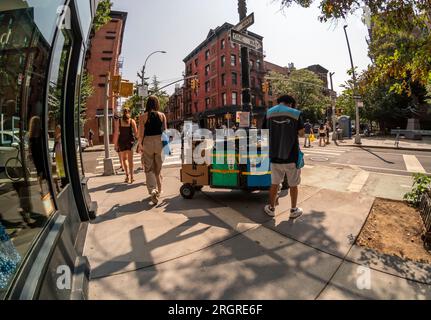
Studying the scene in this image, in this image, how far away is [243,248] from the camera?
9.14ft

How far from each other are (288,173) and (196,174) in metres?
1.71

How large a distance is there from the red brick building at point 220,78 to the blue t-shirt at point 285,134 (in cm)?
3454

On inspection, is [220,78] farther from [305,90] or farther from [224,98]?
[305,90]

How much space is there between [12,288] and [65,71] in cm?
271

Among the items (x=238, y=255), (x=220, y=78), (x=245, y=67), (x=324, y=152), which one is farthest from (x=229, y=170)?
(x=220, y=78)

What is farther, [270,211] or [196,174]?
[196,174]

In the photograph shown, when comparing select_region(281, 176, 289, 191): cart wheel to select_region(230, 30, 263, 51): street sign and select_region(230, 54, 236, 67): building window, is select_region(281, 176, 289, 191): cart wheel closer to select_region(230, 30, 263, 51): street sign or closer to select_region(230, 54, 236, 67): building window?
select_region(230, 30, 263, 51): street sign

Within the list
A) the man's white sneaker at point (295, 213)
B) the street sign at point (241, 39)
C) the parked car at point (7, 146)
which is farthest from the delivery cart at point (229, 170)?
the parked car at point (7, 146)

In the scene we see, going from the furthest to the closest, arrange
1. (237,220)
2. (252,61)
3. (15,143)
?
(252,61)
(237,220)
(15,143)

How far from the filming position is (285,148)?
368cm

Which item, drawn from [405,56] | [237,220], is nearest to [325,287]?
[237,220]

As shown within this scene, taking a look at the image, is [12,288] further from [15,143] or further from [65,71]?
[65,71]

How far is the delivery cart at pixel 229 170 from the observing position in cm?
432
